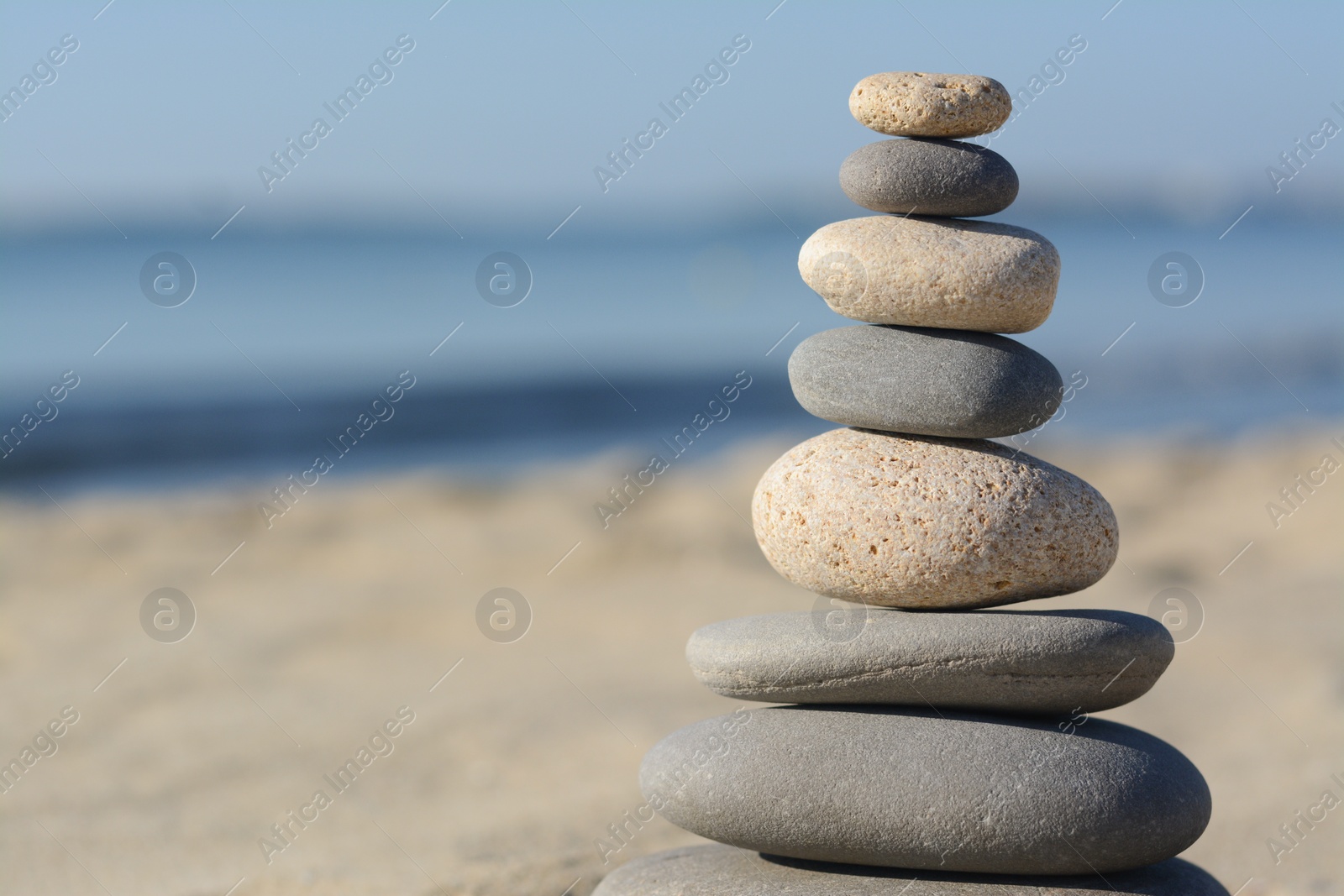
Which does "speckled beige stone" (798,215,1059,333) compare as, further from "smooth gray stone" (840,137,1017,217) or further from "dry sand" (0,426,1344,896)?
"dry sand" (0,426,1344,896)

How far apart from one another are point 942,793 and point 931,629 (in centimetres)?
53

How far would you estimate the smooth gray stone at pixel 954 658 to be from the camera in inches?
158

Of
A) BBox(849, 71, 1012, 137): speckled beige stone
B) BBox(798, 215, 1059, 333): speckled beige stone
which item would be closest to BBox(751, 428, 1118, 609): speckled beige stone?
BBox(798, 215, 1059, 333): speckled beige stone

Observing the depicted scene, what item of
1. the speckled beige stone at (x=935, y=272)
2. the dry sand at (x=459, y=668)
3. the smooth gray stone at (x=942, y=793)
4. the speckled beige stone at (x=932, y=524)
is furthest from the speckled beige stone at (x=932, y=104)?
the dry sand at (x=459, y=668)

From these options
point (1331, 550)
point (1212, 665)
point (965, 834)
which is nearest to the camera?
point (965, 834)

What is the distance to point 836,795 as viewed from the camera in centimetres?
402

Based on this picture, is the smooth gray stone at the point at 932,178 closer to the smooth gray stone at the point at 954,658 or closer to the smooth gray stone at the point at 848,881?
the smooth gray stone at the point at 954,658

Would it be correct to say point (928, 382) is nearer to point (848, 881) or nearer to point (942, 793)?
point (942, 793)

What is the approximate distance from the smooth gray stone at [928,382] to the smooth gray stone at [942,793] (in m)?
1.03

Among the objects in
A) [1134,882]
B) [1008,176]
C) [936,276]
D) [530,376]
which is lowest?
[1134,882]

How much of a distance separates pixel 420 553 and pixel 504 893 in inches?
312

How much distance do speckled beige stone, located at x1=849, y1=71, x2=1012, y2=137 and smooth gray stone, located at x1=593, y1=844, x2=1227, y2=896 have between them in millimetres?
2585

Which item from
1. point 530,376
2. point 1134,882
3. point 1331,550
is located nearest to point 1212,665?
point 1331,550

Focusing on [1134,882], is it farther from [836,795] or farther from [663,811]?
[663,811]
